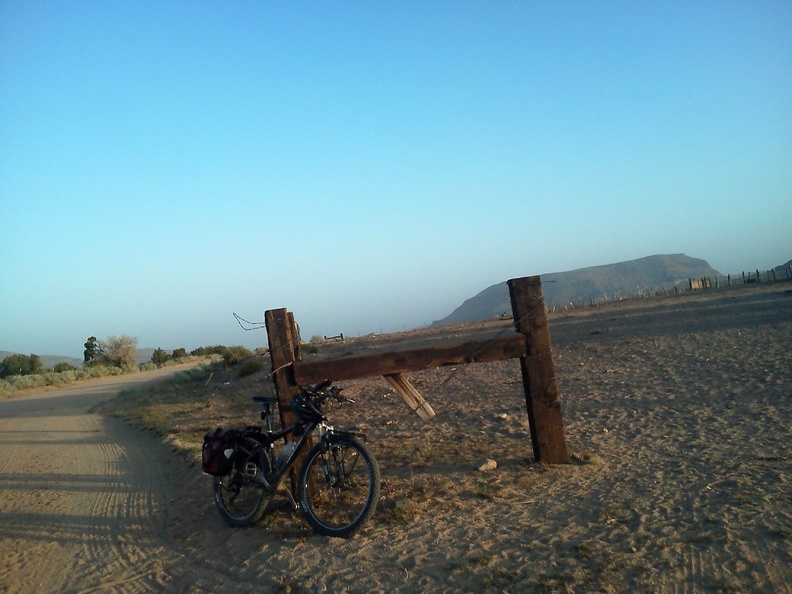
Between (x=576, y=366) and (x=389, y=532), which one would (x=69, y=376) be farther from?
(x=389, y=532)

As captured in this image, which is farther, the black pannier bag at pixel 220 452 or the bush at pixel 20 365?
the bush at pixel 20 365

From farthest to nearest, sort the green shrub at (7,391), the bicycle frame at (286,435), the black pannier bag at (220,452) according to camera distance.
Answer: the green shrub at (7,391) < the black pannier bag at (220,452) < the bicycle frame at (286,435)

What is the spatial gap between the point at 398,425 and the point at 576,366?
723 cm

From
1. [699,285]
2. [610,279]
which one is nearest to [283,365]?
[699,285]

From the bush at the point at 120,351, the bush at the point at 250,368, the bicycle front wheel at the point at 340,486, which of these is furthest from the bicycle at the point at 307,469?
the bush at the point at 120,351

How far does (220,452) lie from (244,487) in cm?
46

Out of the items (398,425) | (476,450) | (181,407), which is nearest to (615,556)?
(476,450)

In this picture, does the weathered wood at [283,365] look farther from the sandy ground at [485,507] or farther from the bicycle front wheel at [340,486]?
the sandy ground at [485,507]

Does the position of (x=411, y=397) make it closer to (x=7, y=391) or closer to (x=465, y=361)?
(x=465, y=361)

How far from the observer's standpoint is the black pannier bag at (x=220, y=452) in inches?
245

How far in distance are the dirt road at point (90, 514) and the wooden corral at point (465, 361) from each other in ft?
6.41

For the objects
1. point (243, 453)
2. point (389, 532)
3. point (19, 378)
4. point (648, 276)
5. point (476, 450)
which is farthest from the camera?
point (648, 276)

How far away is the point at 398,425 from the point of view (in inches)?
426

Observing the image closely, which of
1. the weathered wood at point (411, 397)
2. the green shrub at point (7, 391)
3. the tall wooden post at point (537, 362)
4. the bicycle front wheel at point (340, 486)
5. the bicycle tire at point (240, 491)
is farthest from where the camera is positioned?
the green shrub at point (7, 391)
